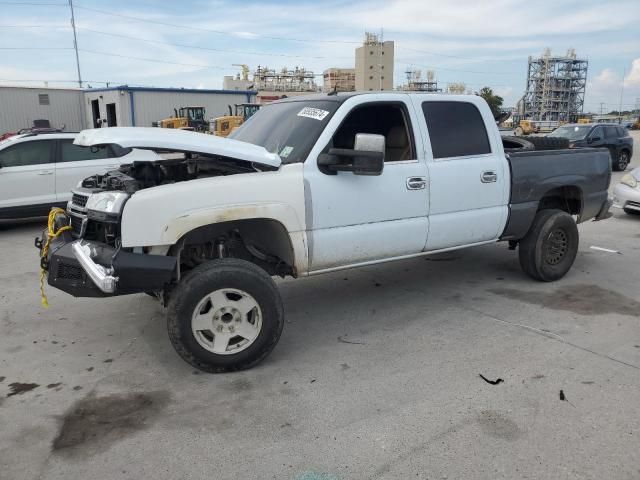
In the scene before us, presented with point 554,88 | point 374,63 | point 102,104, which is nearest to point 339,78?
point 374,63

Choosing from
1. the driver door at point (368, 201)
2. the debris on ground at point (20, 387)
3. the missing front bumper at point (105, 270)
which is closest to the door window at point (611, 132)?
the driver door at point (368, 201)

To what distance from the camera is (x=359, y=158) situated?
3.99m

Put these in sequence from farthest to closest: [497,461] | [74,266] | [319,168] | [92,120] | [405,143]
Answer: [92,120]
[405,143]
[319,168]
[74,266]
[497,461]

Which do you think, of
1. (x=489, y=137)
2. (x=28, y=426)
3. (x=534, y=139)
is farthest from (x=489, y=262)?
(x=28, y=426)

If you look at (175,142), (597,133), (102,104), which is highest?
(102,104)

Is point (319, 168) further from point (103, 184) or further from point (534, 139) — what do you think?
point (534, 139)

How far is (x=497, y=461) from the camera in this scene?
9.10 ft

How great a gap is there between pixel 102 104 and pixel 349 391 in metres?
31.9

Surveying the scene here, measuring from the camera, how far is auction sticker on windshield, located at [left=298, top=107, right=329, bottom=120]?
170 inches

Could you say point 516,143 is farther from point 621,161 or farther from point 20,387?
point 621,161

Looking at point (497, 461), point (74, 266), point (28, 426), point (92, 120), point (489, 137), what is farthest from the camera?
point (92, 120)

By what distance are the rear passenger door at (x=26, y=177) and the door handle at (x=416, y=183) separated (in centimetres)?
735

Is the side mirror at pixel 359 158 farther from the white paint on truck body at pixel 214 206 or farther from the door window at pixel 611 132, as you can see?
the door window at pixel 611 132

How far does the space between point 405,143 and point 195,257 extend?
210cm
